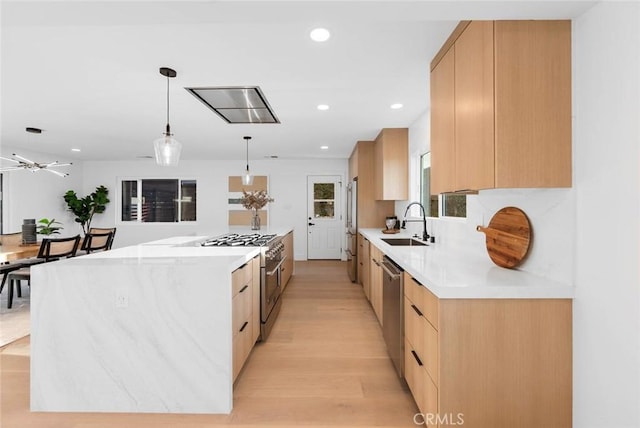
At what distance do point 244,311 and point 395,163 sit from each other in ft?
9.93

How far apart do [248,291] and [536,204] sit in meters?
2.04

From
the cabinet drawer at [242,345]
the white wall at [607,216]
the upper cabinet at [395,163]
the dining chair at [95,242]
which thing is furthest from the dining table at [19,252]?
the white wall at [607,216]

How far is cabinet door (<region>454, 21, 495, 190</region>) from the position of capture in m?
1.64

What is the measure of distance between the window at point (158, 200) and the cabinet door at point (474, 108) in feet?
23.0

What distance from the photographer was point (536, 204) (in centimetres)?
181

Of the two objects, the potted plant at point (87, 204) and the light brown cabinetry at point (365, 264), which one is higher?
the potted plant at point (87, 204)

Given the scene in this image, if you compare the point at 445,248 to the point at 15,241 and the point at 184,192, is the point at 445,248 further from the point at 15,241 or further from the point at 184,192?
the point at 184,192

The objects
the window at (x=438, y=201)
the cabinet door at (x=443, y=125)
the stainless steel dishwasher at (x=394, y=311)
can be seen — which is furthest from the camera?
the window at (x=438, y=201)

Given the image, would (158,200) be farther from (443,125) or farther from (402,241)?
(443,125)

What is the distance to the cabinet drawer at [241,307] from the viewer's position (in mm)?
2176

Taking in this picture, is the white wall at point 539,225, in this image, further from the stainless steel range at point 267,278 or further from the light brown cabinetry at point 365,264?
the stainless steel range at point 267,278

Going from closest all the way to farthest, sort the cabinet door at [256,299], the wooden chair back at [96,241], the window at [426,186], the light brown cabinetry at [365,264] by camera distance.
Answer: the cabinet door at [256,299] < the window at [426,186] < the light brown cabinetry at [365,264] < the wooden chair back at [96,241]

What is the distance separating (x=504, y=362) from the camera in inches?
60.0

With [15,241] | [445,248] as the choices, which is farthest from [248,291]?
[15,241]
